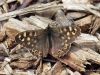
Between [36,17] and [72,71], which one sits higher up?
[36,17]

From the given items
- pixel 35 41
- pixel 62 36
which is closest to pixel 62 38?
pixel 62 36

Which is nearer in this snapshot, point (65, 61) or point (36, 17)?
point (65, 61)

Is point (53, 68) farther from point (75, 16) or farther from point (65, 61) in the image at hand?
point (75, 16)

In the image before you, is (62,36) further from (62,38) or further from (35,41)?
(35,41)

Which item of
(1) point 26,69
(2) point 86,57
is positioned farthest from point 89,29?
(1) point 26,69
